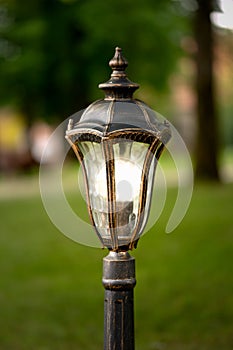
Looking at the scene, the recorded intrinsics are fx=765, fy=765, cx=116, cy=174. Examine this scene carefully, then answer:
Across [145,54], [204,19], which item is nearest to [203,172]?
[204,19]

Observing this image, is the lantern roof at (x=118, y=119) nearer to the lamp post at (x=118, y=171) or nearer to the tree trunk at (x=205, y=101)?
the lamp post at (x=118, y=171)

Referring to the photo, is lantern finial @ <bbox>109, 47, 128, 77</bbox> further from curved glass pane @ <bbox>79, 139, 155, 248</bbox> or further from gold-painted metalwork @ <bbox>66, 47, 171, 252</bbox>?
curved glass pane @ <bbox>79, 139, 155, 248</bbox>

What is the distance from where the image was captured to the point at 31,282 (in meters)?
9.94

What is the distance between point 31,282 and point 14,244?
2.78 metres

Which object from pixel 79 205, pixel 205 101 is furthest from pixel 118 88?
pixel 205 101

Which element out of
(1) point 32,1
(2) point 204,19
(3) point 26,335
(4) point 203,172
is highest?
(1) point 32,1

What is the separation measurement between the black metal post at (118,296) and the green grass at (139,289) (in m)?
3.20

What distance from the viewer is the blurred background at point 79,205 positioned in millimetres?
7934

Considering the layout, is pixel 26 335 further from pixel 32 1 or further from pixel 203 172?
pixel 32 1

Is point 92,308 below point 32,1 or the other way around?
below

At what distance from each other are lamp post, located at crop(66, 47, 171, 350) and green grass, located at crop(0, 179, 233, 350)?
3.32 m

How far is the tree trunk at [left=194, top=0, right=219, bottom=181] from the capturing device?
19.5m

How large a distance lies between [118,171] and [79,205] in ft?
19.2

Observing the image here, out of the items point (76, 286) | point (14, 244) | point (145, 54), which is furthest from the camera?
point (145, 54)
